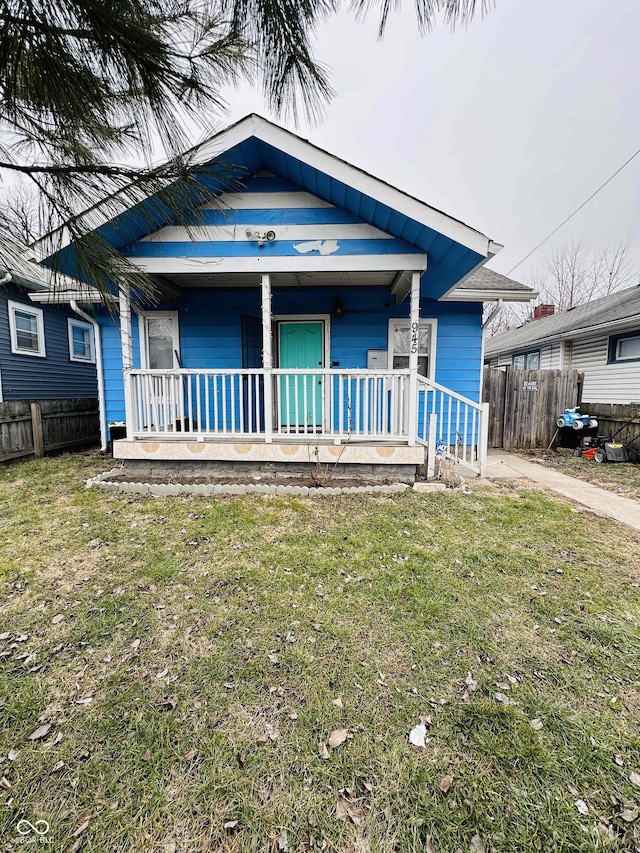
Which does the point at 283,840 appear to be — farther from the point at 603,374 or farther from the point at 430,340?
the point at 603,374

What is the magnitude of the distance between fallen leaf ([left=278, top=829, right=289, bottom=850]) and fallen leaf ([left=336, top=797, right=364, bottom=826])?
189 mm

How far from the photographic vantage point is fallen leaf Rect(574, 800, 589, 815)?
1.34 metres

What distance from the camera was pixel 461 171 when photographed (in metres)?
12.7

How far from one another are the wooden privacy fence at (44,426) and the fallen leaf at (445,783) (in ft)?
27.2

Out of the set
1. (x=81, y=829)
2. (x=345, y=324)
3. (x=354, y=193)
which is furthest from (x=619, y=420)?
(x=81, y=829)

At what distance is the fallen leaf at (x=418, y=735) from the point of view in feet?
5.22

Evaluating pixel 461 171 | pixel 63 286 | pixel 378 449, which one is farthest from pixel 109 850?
pixel 461 171

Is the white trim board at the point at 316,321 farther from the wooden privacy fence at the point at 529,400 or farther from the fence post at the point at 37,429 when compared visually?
the fence post at the point at 37,429

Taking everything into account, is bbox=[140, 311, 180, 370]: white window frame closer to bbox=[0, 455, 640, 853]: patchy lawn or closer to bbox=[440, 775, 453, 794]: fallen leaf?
bbox=[0, 455, 640, 853]: patchy lawn

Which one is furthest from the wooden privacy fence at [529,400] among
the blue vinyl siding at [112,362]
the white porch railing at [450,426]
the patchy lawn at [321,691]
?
the blue vinyl siding at [112,362]

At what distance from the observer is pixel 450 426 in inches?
262

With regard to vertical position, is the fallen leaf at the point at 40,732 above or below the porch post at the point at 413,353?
below

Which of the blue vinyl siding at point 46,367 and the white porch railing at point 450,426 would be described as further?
the blue vinyl siding at point 46,367

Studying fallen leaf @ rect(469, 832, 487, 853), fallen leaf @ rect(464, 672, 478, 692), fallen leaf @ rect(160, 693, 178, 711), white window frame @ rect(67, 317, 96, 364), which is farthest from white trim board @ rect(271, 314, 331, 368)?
white window frame @ rect(67, 317, 96, 364)
